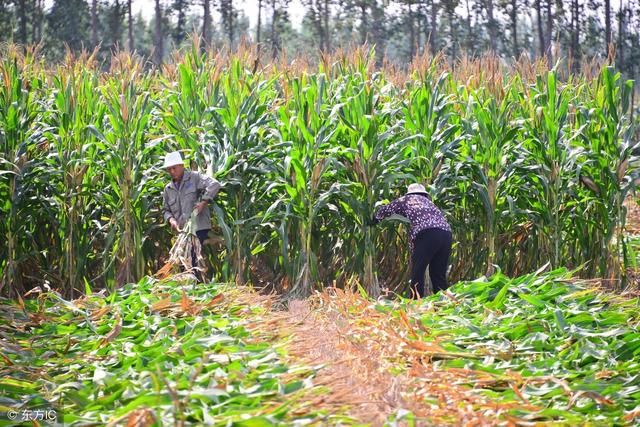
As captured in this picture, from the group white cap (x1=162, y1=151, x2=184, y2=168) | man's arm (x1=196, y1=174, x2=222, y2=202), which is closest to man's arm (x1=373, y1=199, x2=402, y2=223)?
man's arm (x1=196, y1=174, x2=222, y2=202)

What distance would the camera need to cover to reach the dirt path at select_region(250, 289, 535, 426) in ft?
10.8

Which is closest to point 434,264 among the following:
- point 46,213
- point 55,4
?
point 46,213

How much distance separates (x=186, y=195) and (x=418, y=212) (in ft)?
→ 6.99

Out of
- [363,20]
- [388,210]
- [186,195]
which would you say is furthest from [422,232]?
[363,20]

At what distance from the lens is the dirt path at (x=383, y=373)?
3.28m

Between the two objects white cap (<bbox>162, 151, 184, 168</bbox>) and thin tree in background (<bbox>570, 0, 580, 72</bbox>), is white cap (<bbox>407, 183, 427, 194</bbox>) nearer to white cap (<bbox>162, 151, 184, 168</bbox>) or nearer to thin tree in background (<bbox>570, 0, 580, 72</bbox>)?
white cap (<bbox>162, 151, 184, 168</bbox>)

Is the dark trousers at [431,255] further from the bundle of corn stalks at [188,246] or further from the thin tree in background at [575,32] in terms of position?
the thin tree in background at [575,32]

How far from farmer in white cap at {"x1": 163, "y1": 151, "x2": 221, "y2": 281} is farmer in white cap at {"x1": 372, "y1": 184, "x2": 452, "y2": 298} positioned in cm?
160

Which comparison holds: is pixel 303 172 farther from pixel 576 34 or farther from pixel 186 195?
pixel 576 34

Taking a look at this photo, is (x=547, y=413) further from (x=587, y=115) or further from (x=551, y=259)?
(x=587, y=115)

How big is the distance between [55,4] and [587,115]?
121 ft

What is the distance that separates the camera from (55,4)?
3975 centimetres

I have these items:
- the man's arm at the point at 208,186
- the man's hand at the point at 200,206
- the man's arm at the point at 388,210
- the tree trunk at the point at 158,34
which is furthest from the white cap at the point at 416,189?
the tree trunk at the point at 158,34

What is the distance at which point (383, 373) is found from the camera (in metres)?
3.94
